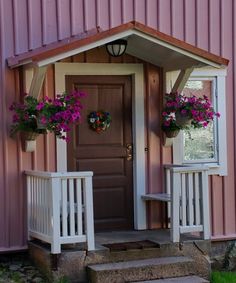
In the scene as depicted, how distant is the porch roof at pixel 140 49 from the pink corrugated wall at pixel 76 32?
0.23 m

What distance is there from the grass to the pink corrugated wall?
0.84 m

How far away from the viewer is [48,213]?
251 inches

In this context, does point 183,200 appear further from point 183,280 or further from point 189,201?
point 183,280

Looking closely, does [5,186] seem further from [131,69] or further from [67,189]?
[131,69]

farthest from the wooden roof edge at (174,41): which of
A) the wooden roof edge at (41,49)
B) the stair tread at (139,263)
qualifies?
the stair tread at (139,263)

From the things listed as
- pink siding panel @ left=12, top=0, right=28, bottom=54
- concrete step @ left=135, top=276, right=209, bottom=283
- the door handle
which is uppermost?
pink siding panel @ left=12, top=0, right=28, bottom=54

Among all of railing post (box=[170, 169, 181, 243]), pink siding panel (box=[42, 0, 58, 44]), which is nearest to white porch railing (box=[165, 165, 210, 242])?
railing post (box=[170, 169, 181, 243])

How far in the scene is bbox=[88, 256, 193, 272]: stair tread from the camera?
6343mm

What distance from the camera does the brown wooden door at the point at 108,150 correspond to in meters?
7.51

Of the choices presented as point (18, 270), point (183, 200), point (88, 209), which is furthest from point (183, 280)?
point (18, 270)

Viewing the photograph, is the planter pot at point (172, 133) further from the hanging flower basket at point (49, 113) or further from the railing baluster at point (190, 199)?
the hanging flower basket at point (49, 113)

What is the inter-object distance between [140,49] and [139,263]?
2.51 meters

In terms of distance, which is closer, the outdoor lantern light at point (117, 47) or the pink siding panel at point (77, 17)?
the outdoor lantern light at point (117, 47)

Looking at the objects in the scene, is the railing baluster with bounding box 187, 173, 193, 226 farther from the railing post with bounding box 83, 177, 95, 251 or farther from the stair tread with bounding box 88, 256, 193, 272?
the railing post with bounding box 83, 177, 95, 251
